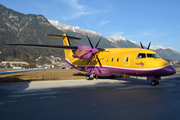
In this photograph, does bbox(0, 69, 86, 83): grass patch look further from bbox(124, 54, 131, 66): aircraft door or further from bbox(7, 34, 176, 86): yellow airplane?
bbox(124, 54, 131, 66): aircraft door

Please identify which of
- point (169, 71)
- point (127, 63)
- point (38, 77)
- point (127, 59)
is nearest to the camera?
point (169, 71)

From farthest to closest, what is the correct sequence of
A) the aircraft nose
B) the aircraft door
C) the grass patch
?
the grass patch, the aircraft door, the aircraft nose

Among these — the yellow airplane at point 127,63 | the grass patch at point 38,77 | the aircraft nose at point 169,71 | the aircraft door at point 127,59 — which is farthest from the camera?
the grass patch at point 38,77

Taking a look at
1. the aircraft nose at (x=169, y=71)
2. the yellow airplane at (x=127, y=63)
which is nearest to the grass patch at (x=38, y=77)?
the yellow airplane at (x=127, y=63)

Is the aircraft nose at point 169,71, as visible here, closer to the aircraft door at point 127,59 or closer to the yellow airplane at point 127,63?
the yellow airplane at point 127,63

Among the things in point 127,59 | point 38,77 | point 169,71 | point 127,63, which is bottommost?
point 38,77

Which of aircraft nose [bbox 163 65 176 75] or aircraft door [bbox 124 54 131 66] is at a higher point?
aircraft door [bbox 124 54 131 66]

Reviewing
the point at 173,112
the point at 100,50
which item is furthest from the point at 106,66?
the point at 173,112

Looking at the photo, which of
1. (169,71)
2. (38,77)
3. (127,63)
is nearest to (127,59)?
(127,63)

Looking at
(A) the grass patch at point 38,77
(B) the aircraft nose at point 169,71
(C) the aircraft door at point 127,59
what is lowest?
(A) the grass patch at point 38,77

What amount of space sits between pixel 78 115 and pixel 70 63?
67.2 ft

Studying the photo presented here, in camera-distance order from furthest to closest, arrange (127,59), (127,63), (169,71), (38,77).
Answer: (38,77), (127,59), (127,63), (169,71)

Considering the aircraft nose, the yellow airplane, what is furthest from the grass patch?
the aircraft nose

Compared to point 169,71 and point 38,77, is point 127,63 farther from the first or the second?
point 38,77
